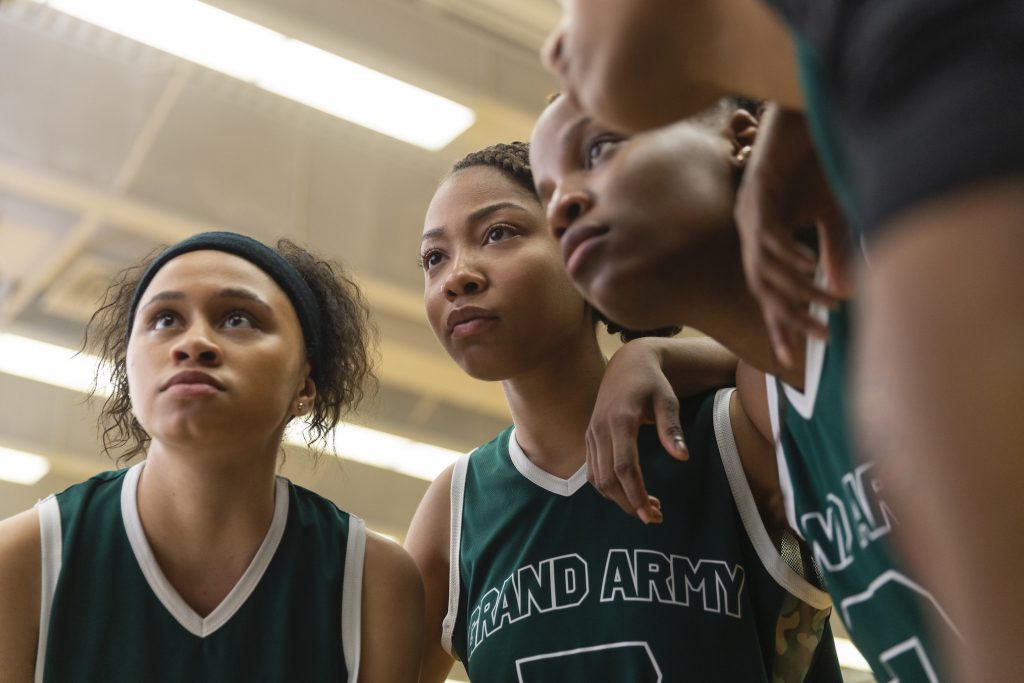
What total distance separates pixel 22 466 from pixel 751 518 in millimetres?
6241

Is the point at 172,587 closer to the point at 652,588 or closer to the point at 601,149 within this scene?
the point at 652,588

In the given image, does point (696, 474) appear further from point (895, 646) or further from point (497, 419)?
point (497, 419)

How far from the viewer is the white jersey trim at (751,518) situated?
61.7 inches

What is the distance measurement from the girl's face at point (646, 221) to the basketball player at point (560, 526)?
43 centimetres

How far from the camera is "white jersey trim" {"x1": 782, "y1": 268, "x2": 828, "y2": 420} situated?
1031mm

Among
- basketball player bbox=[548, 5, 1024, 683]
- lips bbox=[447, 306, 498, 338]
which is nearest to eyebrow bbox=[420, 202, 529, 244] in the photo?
lips bbox=[447, 306, 498, 338]

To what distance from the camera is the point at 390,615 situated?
1724 mm

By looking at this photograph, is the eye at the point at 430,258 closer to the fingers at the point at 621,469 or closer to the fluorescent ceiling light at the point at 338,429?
the fingers at the point at 621,469

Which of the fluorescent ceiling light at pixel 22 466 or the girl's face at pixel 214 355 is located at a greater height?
the fluorescent ceiling light at pixel 22 466

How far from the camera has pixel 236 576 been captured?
171 centimetres

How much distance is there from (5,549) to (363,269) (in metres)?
4.27

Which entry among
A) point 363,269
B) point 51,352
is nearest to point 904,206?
point 363,269

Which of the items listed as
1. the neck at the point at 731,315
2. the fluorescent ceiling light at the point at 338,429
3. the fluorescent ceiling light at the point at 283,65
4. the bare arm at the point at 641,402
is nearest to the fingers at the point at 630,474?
the bare arm at the point at 641,402

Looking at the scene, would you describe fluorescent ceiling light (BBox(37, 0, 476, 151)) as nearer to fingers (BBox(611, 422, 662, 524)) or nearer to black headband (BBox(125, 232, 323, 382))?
black headband (BBox(125, 232, 323, 382))
